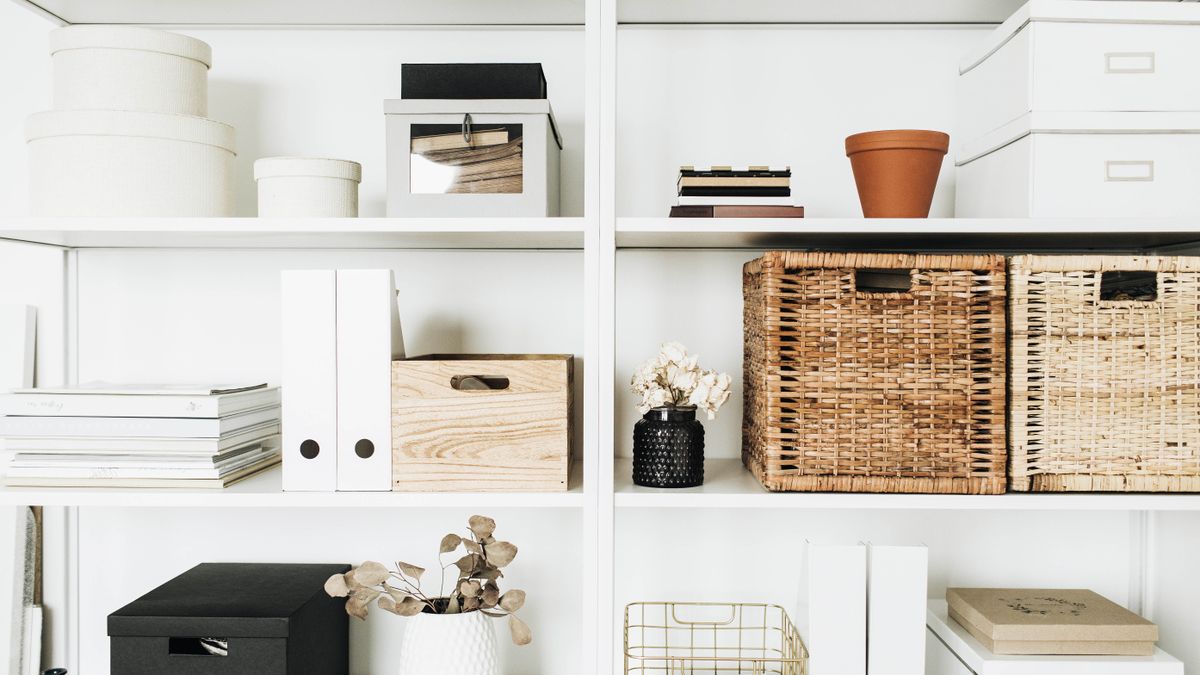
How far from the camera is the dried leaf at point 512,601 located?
3.96 feet

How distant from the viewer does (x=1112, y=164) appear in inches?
44.4

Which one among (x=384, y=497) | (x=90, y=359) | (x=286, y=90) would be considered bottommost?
(x=384, y=497)

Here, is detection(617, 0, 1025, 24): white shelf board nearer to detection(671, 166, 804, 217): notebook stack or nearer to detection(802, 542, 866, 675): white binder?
detection(671, 166, 804, 217): notebook stack

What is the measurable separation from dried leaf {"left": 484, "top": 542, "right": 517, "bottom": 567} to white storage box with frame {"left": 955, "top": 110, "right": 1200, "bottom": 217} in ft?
3.02

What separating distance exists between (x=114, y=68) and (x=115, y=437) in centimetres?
55

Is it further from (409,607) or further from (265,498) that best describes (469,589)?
(265,498)

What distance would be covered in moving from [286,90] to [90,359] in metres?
0.63

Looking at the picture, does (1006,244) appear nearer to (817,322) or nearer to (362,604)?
(817,322)

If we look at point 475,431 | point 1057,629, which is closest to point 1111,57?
point 1057,629

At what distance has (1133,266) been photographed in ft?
3.67

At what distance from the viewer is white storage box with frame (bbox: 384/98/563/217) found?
1.16 meters

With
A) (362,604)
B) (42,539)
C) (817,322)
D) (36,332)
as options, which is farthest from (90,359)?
(817,322)

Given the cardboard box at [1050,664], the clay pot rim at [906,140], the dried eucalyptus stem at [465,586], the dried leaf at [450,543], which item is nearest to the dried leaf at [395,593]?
the dried eucalyptus stem at [465,586]

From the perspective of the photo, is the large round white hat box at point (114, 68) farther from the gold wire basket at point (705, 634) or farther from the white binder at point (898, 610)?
the white binder at point (898, 610)
